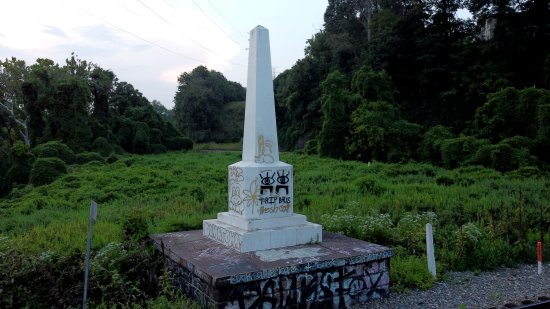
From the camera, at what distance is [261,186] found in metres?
6.70

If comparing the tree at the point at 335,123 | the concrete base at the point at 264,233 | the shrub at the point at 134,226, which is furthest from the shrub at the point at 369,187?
the tree at the point at 335,123

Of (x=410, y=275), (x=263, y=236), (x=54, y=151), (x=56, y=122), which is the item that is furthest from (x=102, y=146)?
(x=410, y=275)

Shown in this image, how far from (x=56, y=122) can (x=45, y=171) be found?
11.8 meters

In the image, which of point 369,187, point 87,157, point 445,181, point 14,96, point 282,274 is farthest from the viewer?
point 14,96

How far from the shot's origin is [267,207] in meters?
6.71

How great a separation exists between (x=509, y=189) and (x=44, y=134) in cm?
3432

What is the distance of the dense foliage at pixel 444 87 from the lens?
2391cm

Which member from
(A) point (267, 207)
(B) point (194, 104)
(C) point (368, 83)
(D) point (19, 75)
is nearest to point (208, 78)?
(B) point (194, 104)

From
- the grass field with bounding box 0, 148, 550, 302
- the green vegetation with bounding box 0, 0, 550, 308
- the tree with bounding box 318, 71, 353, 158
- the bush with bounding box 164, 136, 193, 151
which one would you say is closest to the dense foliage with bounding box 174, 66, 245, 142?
the green vegetation with bounding box 0, 0, 550, 308

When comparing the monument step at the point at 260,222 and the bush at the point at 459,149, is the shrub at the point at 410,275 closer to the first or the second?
the monument step at the point at 260,222

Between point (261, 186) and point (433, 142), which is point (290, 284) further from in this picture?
point (433, 142)

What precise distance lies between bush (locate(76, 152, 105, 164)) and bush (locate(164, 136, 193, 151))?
12.6 metres

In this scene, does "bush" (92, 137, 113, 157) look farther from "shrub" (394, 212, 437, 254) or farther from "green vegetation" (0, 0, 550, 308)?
"shrub" (394, 212, 437, 254)

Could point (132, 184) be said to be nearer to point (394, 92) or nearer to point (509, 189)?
point (509, 189)
